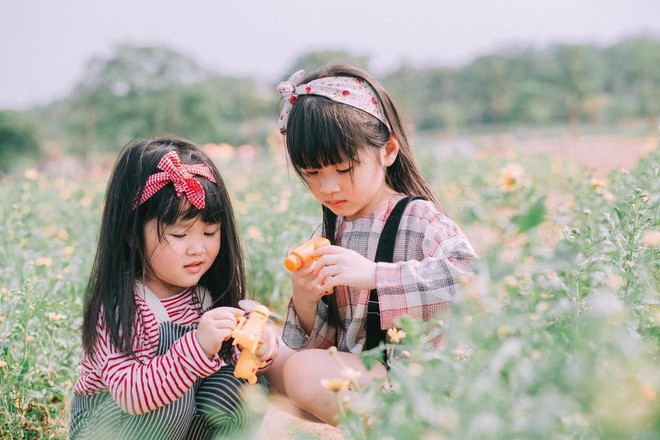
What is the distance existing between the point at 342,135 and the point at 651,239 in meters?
0.77

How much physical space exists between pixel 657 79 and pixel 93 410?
42.9 metres

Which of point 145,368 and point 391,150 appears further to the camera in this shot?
point 391,150

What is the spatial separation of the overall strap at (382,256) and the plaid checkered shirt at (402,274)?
1 centimetres

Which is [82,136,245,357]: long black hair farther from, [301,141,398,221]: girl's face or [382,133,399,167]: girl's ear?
[382,133,399,167]: girl's ear

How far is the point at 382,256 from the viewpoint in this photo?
1.77 meters

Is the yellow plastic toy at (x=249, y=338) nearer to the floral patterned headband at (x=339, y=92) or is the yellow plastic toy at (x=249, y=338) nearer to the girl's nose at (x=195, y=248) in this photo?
the girl's nose at (x=195, y=248)

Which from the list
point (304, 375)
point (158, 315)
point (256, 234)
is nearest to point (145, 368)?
point (158, 315)

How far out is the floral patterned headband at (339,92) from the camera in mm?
1785

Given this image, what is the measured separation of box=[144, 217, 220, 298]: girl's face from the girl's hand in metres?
0.18

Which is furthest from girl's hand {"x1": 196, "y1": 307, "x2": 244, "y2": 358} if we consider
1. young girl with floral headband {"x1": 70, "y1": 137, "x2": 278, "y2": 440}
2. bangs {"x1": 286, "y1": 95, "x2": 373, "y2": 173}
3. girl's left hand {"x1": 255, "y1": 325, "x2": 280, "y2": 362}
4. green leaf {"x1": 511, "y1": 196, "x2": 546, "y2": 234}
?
green leaf {"x1": 511, "y1": 196, "x2": 546, "y2": 234}

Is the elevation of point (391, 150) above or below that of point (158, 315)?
above

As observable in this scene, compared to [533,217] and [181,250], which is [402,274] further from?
[533,217]

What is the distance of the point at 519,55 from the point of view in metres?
44.3

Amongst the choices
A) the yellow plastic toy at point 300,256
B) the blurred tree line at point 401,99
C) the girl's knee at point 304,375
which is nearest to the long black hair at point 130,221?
the yellow plastic toy at point 300,256
